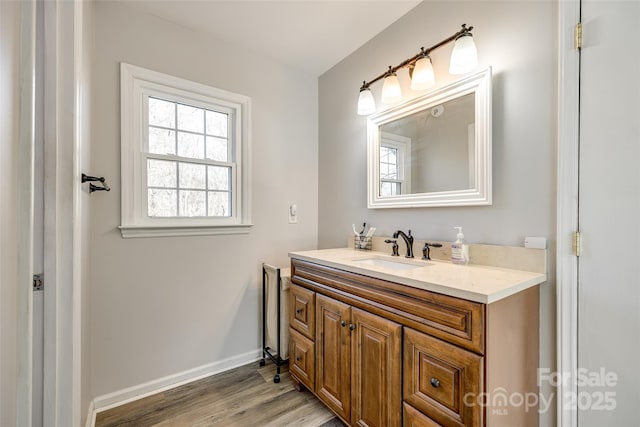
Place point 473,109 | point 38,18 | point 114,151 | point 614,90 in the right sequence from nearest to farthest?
point 38,18 < point 614,90 < point 473,109 < point 114,151

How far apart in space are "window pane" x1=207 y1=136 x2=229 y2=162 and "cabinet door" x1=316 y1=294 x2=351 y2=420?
1381mm

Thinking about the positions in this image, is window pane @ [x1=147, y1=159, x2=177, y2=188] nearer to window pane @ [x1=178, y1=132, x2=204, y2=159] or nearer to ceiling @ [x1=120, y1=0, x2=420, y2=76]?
window pane @ [x1=178, y1=132, x2=204, y2=159]

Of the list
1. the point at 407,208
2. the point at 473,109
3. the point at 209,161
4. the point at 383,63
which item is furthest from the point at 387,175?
the point at 209,161

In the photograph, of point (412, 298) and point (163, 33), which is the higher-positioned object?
point (163, 33)

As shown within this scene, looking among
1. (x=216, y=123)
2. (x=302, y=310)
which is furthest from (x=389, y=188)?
(x=216, y=123)

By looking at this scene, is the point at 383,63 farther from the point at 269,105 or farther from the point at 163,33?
the point at 163,33

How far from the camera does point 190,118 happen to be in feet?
6.77

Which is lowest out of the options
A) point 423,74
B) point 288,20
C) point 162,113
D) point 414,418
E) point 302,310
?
point 414,418

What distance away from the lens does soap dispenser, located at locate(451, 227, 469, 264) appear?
4.71 ft

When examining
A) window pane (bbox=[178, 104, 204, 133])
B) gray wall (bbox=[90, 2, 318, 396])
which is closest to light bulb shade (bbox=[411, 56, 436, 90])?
gray wall (bbox=[90, 2, 318, 396])

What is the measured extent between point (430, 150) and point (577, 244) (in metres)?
0.87

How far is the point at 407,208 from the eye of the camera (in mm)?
1841

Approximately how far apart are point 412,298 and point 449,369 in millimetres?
272

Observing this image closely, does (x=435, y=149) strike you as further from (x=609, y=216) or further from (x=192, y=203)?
(x=192, y=203)
